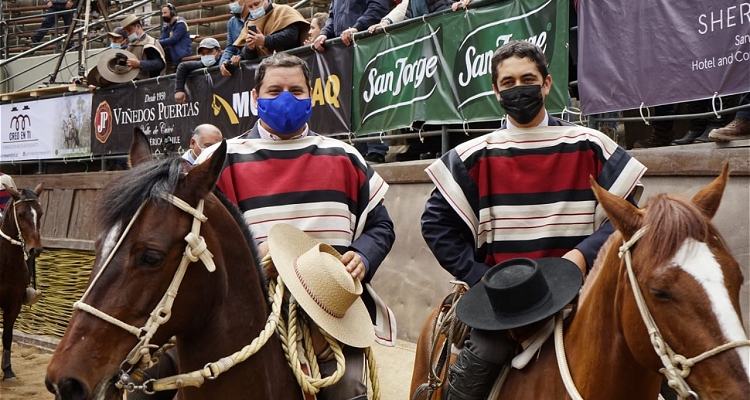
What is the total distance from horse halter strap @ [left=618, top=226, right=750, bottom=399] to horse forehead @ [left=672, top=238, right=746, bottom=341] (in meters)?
0.05

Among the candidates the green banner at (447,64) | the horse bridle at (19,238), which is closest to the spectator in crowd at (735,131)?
the green banner at (447,64)

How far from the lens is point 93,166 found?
1311 centimetres

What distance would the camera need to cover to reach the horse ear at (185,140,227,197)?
2441 mm

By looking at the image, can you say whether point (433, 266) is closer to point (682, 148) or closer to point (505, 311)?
point (682, 148)

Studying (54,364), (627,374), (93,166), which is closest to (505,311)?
(627,374)

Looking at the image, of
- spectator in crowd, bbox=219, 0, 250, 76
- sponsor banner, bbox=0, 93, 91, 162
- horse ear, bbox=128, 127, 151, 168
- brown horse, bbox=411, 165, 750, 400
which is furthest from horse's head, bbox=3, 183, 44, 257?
brown horse, bbox=411, 165, 750, 400

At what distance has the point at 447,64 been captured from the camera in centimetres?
690

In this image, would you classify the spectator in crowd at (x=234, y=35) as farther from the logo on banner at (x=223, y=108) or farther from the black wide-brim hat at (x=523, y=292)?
the black wide-brim hat at (x=523, y=292)

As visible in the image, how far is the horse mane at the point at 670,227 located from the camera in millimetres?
2137

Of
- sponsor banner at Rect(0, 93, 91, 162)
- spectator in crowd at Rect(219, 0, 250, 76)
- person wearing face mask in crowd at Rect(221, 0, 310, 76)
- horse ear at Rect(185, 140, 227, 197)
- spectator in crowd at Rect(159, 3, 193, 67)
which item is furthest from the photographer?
spectator in crowd at Rect(159, 3, 193, 67)

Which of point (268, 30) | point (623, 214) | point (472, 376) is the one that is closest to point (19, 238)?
point (268, 30)

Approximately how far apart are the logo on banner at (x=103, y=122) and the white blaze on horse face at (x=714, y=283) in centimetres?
1119

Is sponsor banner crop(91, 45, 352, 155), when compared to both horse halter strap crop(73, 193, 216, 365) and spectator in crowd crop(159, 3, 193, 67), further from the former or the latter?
horse halter strap crop(73, 193, 216, 365)

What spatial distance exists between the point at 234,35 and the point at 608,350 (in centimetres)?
894
